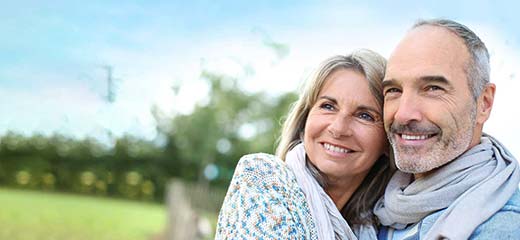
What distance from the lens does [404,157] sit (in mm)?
2053

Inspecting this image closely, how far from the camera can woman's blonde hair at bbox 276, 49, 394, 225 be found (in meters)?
2.32

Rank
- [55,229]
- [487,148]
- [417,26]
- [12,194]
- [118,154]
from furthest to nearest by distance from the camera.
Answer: [12,194] < [118,154] < [55,229] < [417,26] < [487,148]

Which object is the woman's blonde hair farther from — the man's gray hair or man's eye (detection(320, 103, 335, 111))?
the man's gray hair

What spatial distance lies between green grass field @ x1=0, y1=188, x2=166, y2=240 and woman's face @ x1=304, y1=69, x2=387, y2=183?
1320cm

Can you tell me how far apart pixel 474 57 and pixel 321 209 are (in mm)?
647

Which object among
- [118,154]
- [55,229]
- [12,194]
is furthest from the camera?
[12,194]

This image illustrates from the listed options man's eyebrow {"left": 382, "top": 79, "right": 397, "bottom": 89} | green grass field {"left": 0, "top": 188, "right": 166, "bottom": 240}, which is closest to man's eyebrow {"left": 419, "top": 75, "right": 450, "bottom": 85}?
man's eyebrow {"left": 382, "top": 79, "right": 397, "bottom": 89}

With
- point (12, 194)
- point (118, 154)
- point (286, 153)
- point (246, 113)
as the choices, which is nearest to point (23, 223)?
point (118, 154)

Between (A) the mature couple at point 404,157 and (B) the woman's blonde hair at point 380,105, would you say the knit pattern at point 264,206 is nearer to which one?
(A) the mature couple at point 404,157

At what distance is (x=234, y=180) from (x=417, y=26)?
736 mm

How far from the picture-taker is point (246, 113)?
22391mm

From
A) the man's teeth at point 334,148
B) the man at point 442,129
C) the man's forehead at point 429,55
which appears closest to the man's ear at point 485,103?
the man at point 442,129

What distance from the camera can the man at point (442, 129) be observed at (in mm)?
1938

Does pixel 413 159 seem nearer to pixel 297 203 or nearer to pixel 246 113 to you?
pixel 297 203
